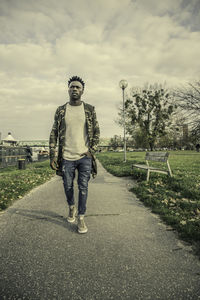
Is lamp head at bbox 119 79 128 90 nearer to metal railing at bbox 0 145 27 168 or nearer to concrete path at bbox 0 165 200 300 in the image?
metal railing at bbox 0 145 27 168

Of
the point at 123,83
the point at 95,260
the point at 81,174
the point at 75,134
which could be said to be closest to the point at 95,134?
the point at 75,134

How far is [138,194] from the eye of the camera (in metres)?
5.05

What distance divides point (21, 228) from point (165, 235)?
232cm

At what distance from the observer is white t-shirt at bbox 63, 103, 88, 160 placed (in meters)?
2.90

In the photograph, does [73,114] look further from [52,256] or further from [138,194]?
[138,194]

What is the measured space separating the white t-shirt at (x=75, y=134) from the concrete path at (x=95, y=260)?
1.24 m

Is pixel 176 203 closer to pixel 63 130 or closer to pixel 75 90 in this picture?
pixel 63 130

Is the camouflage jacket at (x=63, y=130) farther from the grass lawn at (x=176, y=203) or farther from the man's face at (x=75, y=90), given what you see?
the grass lawn at (x=176, y=203)

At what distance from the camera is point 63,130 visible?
2.98m

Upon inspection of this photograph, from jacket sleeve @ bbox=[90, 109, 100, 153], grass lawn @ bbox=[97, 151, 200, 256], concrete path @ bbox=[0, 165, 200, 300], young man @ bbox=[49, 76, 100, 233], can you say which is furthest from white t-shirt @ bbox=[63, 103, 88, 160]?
grass lawn @ bbox=[97, 151, 200, 256]

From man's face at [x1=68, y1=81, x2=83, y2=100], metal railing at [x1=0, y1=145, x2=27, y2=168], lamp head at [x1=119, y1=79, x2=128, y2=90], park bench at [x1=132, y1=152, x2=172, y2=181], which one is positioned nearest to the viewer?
man's face at [x1=68, y1=81, x2=83, y2=100]

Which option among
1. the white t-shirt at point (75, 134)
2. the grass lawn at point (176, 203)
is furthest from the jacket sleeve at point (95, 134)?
the grass lawn at point (176, 203)

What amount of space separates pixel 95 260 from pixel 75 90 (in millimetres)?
2452

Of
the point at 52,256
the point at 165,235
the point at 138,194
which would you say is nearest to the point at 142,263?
the point at 165,235
